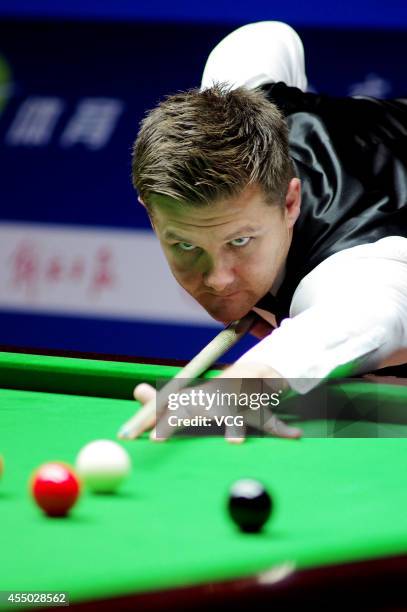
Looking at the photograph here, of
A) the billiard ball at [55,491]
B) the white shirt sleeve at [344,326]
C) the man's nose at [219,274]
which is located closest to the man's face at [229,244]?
the man's nose at [219,274]

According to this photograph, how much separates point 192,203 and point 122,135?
3.16 m

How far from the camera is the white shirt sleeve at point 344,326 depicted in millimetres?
2273

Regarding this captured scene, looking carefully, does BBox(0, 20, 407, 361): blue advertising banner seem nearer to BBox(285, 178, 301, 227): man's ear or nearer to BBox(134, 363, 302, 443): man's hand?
BBox(285, 178, 301, 227): man's ear

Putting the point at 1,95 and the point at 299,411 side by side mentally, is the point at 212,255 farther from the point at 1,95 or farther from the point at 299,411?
the point at 1,95

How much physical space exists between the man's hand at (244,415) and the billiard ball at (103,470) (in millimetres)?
373

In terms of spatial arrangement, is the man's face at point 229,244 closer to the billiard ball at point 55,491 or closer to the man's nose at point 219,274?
the man's nose at point 219,274

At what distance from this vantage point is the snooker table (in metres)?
1.21

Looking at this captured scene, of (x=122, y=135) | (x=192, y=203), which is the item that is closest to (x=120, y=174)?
(x=122, y=135)

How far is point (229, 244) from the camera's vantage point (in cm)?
258

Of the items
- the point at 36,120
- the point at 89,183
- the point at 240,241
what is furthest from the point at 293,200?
the point at 36,120

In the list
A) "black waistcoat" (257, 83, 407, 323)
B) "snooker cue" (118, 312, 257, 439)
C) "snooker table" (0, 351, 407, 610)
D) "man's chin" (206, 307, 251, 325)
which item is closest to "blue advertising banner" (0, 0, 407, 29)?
"black waistcoat" (257, 83, 407, 323)

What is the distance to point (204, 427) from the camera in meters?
2.19

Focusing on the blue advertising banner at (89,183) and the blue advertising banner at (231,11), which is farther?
the blue advertising banner at (89,183)

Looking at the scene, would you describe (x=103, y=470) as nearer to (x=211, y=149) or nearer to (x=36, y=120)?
(x=211, y=149)
